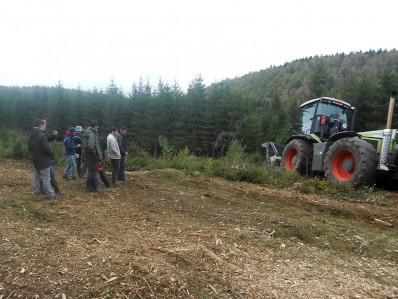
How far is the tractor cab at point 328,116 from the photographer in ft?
33.8

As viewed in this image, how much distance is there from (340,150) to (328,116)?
2.63 meters

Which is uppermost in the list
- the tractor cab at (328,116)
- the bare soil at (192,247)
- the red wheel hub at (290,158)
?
the tractor cab at (328,116)

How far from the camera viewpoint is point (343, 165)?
818 cm

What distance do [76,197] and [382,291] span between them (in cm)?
536

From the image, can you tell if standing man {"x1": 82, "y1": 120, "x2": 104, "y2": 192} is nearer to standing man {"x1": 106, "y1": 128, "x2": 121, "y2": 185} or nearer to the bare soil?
the bare soil

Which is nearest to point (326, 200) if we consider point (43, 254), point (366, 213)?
point (366, 213)

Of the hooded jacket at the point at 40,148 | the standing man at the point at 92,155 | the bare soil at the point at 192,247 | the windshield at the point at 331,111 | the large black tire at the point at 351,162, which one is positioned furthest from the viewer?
the windshield at the point at 331,111

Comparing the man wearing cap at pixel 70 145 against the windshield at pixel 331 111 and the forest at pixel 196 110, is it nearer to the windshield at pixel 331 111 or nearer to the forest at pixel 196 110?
the windshield at pixel 331 111

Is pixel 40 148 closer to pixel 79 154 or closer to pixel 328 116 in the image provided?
pixel 79 154

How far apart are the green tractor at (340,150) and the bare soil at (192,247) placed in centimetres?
128

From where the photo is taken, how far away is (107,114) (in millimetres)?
38094

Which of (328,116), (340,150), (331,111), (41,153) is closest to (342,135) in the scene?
(340,150)

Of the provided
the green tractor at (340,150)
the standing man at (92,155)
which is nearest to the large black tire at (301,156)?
the green tractor at (340,150)

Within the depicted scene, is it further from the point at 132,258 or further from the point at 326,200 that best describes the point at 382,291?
the point at 326,200
